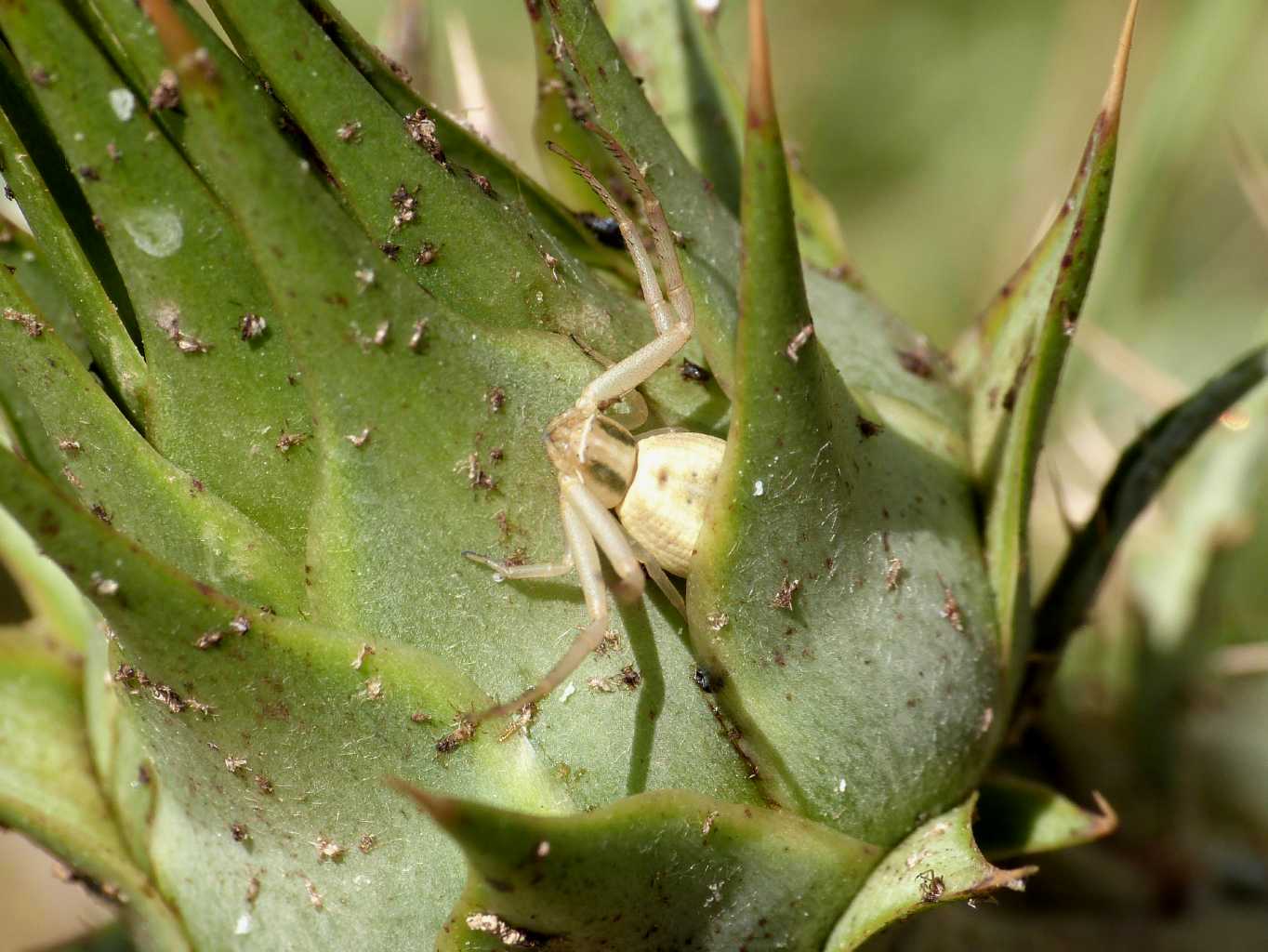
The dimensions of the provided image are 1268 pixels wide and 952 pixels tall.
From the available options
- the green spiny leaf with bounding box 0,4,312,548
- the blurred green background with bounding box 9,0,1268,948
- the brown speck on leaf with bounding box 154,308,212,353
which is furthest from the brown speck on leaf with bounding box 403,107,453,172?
the blurred green background with bounding box 9,0,1268,948

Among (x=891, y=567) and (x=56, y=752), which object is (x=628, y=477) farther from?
(x=56, y=752)

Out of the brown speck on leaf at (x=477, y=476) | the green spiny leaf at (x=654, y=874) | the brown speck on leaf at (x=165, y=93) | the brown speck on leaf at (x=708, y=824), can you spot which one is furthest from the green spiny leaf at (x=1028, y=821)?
the brown speck on leaf at (x=165, y=93)

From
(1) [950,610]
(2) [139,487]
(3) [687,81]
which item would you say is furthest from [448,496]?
(3) [687,81]

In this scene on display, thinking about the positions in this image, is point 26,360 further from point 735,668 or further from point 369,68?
point 735,668

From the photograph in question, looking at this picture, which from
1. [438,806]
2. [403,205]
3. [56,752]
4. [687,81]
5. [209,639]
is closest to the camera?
[438,806]

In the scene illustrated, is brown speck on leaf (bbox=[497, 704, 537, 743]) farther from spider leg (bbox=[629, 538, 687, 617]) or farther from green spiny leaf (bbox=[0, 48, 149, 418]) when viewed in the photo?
green spiny leaf (bbox=[0, 48, 149, 418])

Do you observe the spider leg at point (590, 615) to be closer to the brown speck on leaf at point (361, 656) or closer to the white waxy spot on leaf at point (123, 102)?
the brown speck on leaf at point (361, 656)

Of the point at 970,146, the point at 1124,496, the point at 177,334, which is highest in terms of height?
the point at 177,334
